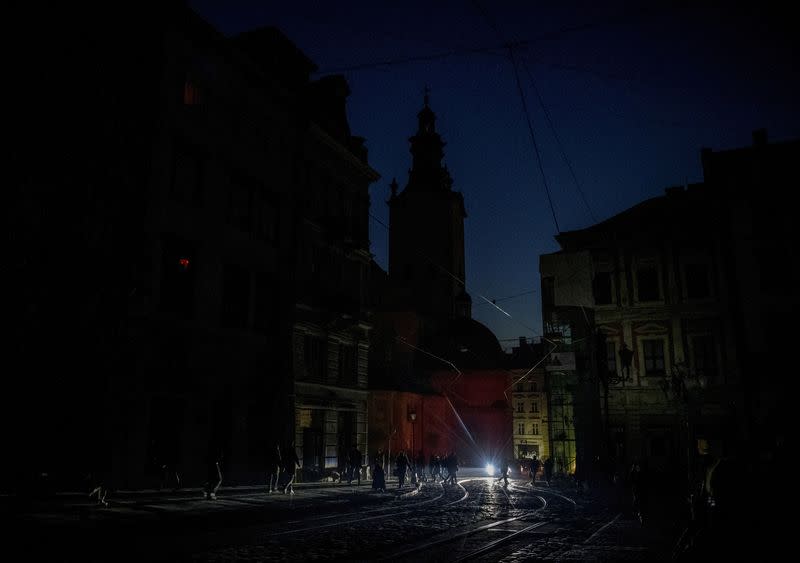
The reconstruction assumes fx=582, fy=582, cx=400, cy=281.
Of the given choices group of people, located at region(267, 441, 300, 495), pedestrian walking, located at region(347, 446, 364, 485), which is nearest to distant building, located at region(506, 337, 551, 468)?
pedestrian walking, located at region(347, 446, 364, 485)

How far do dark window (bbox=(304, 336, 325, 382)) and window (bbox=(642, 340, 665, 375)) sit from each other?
55.9 feet

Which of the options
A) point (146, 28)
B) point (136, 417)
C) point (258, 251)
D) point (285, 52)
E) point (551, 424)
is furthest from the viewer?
point (551, 424)

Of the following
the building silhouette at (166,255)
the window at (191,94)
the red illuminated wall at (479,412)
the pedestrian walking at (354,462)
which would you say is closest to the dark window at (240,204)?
the building silhouette at (166,255)

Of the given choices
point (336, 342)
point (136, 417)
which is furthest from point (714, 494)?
point (336, 342)

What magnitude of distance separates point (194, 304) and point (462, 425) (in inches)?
1618

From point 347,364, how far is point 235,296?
8558mm

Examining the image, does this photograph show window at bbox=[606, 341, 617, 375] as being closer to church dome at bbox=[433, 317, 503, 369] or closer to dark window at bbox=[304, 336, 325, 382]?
dark window at bbox=[304, 336, 325, 382]

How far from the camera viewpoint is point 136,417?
17.5 m

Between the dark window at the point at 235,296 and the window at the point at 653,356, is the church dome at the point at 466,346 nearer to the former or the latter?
the window at the point at 653,356

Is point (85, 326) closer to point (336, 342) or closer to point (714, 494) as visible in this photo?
point (336, 342)

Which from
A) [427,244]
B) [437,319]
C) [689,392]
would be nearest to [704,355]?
[689,392]

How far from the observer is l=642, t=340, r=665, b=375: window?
101ft

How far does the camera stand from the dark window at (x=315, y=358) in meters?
26.3

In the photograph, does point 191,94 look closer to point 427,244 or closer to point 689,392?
point 689,392
